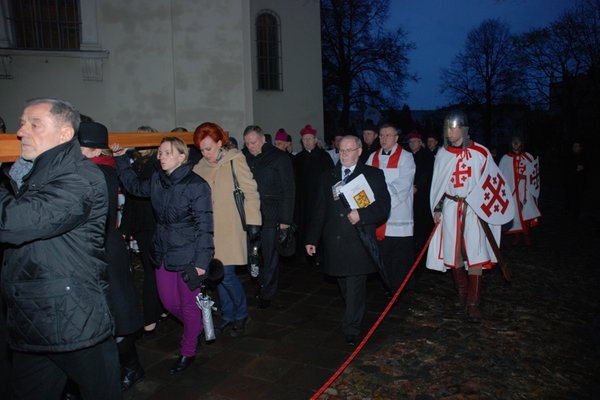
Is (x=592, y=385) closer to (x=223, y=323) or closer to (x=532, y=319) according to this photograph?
(x=532, y=319)

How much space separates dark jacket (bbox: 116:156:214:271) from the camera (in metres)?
4.05

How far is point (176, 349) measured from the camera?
4.80 metres

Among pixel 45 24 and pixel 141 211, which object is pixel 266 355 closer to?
pixel 141 211

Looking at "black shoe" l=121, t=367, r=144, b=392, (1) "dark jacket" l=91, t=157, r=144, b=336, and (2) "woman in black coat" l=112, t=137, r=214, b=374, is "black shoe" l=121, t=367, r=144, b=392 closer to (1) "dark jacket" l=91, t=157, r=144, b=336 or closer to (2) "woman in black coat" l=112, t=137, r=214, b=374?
(2) "woman in black coat" l=112, t=137, r=214, b=374

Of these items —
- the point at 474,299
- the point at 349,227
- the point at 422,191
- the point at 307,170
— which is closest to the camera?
the point at 349,227

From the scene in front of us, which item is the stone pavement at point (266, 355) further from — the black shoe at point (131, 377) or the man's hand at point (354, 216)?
the man's hand at point (354, 216)

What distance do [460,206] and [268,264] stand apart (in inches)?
90.8

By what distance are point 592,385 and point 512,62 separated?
43944 mm

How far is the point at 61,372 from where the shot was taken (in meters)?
2.71

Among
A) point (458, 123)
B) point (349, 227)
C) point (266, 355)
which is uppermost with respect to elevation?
point (458, 123)

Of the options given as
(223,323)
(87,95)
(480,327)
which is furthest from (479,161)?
(87,95)

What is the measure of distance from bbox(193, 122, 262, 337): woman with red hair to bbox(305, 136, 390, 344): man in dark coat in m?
0.66

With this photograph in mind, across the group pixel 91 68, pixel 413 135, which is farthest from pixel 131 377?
pixel 91 68

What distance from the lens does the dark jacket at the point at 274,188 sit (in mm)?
5785
